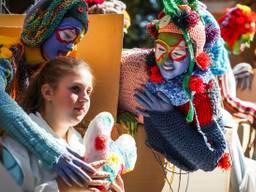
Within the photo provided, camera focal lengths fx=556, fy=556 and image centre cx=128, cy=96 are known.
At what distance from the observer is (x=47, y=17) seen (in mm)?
1928

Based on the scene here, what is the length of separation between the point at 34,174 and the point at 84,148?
195mm

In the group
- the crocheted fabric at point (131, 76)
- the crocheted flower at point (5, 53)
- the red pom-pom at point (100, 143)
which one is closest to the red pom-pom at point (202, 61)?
the crocheted fabric at point (131, 76)

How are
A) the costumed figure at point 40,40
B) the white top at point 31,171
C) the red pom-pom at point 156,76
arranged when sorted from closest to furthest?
the white top at point 31,171
the costumed figure at point 40,40
the red pom-pom at point 156,76

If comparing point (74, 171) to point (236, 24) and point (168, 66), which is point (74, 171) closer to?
point (168, 66)

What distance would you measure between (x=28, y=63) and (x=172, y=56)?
0.51m

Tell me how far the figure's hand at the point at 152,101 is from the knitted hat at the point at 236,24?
1.60m

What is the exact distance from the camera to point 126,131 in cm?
212

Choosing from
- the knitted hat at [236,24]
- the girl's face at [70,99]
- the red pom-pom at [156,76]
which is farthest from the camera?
the knitted hat at [236,24]

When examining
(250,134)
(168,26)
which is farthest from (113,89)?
(250,134)

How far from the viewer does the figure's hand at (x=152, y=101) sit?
1.99 meters

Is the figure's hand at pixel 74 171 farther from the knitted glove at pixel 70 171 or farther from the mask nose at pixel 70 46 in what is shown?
the mask nose at pixel 70 46

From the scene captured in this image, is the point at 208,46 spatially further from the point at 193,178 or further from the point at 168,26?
the point at 193,178

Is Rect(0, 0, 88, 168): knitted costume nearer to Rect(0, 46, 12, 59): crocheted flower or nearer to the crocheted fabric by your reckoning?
Rect(0, 46, 12, 59): crocheted flower

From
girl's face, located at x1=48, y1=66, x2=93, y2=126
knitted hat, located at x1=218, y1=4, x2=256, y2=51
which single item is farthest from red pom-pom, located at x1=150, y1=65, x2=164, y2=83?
knitted hat, located at x1=218, y1=4, x2=256, y2=51
